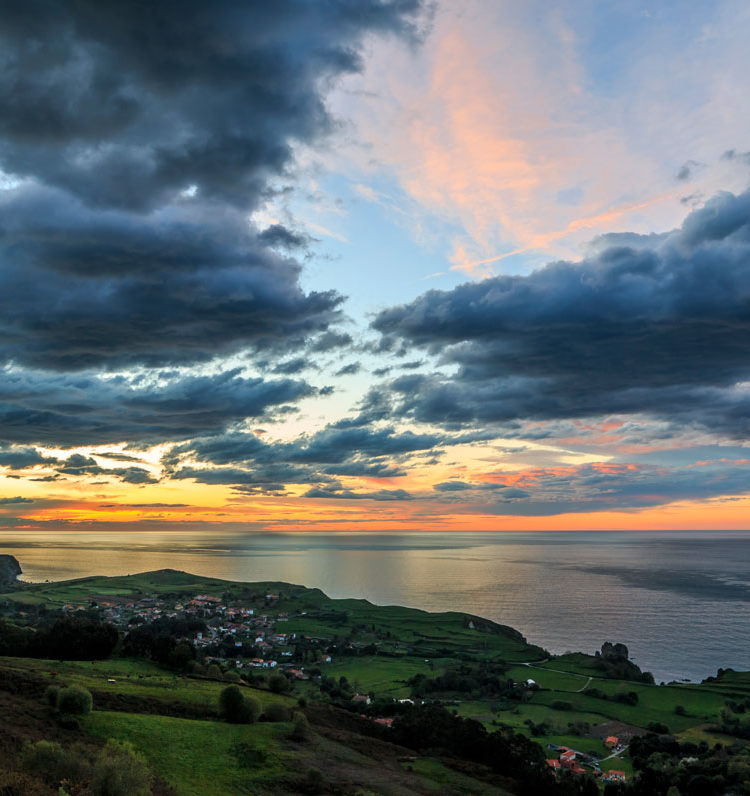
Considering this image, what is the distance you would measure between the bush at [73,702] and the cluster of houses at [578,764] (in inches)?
1830

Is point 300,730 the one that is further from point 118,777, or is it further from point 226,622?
point 226,622

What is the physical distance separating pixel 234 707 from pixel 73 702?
13.8 meters

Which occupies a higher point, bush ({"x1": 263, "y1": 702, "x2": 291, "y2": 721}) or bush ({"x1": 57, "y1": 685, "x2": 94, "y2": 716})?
bush ({"x1": 57, "y1": 685, "x2": 94, "y2": 716})

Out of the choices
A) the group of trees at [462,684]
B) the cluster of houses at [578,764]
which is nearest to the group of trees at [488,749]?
the cluster of houses at [578,764]

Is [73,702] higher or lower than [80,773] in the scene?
lower

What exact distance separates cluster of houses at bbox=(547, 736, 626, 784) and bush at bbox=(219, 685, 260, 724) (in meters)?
33.2

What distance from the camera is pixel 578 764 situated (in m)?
63.1

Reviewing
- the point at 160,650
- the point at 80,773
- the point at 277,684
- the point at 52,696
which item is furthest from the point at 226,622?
the point at 80,773

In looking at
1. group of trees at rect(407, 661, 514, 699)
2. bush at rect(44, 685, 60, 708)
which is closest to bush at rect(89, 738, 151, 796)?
bush at rect(44, 685, 60, 708)

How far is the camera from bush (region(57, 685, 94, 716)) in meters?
38.0

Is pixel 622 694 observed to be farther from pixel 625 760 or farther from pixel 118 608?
pixel 118 608

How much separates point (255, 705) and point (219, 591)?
147978 mm

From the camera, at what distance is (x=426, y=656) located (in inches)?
4717

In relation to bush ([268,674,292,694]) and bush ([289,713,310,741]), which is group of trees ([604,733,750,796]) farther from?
bush ([268,674,292,694])
